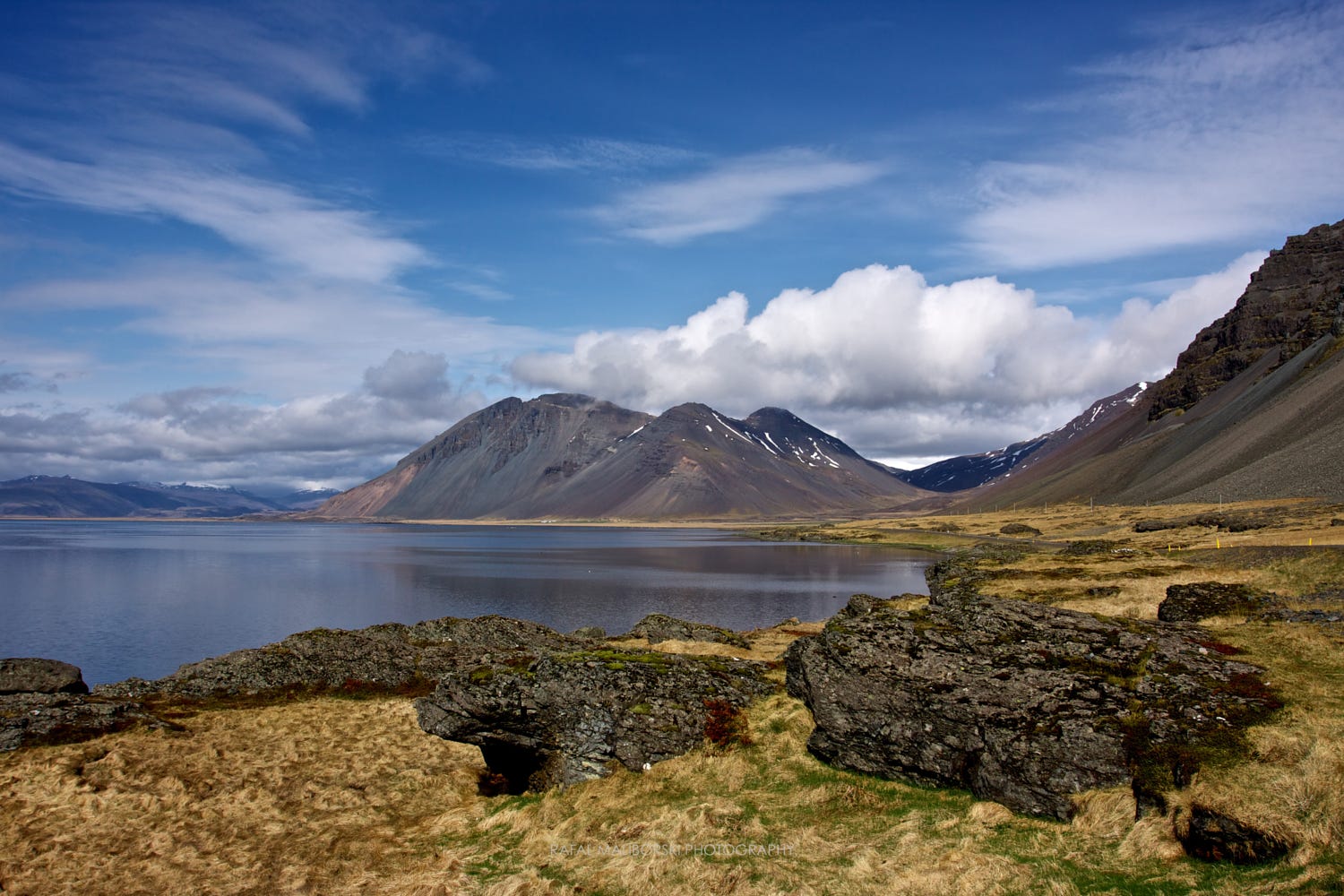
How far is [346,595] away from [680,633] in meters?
77.8

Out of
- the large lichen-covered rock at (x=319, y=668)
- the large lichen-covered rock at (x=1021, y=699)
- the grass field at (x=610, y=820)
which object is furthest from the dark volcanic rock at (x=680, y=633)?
the large lichen-covered rock at (x=1021, y=699)

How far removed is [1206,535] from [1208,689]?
84822mm

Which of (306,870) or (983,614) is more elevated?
(983,614)

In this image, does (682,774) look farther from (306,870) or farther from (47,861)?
(47,861)

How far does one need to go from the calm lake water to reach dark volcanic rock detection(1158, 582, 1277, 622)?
158 feet

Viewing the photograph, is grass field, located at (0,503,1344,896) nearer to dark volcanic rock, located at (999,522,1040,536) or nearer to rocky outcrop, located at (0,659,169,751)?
rocky outcrop, located at (0,659,169,751)

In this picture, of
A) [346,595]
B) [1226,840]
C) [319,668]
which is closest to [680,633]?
[319,668]

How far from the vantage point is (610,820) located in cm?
1864

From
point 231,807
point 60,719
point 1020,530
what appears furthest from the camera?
point 1020,530

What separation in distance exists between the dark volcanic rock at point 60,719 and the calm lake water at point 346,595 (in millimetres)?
32603

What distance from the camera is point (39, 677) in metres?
30.1

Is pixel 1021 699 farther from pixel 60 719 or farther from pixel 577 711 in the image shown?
pixel 60 719

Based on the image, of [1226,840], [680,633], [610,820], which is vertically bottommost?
[680,633]

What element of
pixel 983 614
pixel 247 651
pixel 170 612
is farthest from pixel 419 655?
pixel 170 612
